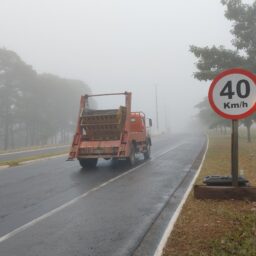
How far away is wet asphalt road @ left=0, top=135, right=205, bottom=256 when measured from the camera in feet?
19.9

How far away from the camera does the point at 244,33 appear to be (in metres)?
26.3

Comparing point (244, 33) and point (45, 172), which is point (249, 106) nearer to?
point (45, 172)

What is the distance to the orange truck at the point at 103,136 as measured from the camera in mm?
16688

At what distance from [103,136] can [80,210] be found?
9.18 meters

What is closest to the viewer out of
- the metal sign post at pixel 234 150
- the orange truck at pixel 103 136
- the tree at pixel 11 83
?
the metal sign post at pixel 234 150

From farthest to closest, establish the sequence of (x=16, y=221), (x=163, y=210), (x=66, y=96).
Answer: (x=66, y=96)
(x=163, y=210)
(x=16, y=221)

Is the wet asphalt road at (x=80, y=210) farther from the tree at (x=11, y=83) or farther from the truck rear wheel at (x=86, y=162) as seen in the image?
the tree at (x=11, y=83)

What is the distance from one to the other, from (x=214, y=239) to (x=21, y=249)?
8.67 feet

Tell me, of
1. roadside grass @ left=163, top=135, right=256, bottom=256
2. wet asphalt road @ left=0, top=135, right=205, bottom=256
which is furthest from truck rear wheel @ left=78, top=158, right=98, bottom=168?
roadside grass @ left=163, top=135, right=256, bottom=256

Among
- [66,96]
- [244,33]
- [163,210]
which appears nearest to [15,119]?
[66,96]

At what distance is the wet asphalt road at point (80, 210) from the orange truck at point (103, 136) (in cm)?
168

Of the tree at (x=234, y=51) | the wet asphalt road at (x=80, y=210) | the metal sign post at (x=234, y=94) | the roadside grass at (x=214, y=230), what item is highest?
the tree at (x=234, y=51)

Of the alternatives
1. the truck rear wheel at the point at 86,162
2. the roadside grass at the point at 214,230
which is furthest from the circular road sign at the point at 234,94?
the truck rear wheel at the point at 86,162

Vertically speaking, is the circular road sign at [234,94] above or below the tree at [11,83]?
below
